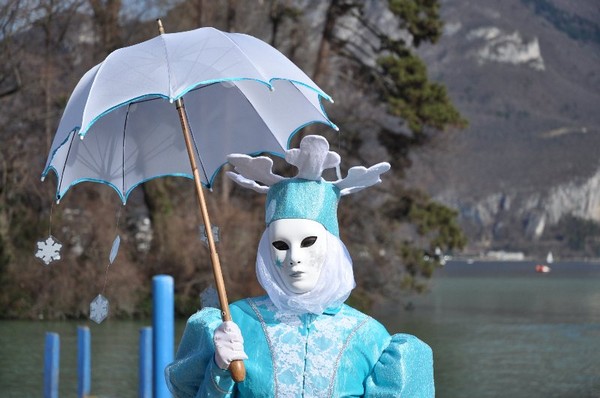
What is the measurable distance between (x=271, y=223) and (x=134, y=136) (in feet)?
3.35

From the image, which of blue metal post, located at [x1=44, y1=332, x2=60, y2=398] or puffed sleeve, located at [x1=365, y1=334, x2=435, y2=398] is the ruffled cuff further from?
blue metal post, located at [x1=44, y1=332, x2=60, y2=398]

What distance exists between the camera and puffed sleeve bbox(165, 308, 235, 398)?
13.4 ft

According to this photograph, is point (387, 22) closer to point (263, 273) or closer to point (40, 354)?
point (40, 354)

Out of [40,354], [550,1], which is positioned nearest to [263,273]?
[40,354]

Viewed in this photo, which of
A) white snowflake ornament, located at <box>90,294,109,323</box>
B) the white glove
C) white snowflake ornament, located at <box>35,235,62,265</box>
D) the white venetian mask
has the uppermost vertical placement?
white snowflake ornament, located at <box>35,235,62,265</box>

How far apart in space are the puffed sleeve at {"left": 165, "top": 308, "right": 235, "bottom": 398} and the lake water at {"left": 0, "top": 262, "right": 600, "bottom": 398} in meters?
10.2

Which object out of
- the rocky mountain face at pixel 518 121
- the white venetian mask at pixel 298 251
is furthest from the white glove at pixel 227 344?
the rocky mountain face at pixel 518 121

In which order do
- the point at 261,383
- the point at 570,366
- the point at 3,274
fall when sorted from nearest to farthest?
the point at 261,383 < the point at 570,366 < the point at 3,274

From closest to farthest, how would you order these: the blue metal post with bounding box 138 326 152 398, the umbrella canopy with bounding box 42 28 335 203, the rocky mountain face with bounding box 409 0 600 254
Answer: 1. the umbrella canopy with bounding box 42 28 335 203
2. the blue metal post with bounding box 138 326 152 398
3. the rocky mountain face with bounding box 409 0 600 254

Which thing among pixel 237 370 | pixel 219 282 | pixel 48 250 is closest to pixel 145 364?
pixel 48 250

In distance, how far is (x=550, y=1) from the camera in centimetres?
13975

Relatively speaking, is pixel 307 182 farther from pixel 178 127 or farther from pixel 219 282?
pixel 178 127

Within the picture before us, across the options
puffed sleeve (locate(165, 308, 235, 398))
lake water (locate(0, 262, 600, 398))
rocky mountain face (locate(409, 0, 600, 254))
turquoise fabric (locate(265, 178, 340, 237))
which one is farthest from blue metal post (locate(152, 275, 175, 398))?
rocky mountain face (locate(409, 0, 600, 254))

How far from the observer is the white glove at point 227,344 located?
154 inches
